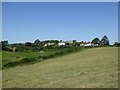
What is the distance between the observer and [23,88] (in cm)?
1475

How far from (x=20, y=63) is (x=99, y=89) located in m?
24.7

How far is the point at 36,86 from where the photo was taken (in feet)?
49.2

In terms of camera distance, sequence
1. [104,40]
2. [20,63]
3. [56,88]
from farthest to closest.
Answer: [104,40], [20,63], [56,88]

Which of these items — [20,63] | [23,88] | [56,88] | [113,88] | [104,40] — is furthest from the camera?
[104,40]

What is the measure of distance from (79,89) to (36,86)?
9.69 feet

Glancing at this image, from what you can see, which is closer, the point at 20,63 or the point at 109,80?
the point at 109,80

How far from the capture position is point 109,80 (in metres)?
14.1

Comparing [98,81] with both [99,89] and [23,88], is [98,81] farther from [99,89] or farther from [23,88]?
[23,88]

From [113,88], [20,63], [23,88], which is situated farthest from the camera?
[20,63]

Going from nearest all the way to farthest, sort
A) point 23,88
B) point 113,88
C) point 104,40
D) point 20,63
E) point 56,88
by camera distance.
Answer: point 113,88
point 56,88
point 23,88
point 20,63
point 104,40

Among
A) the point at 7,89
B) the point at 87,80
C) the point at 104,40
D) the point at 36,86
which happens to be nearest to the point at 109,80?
the point at 87,80

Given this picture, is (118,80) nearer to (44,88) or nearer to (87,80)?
(87,80)

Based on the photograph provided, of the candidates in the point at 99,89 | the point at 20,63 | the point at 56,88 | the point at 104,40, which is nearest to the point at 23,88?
the point at 56,88

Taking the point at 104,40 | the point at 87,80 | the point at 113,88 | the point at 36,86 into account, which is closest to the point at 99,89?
the point at 113,88
